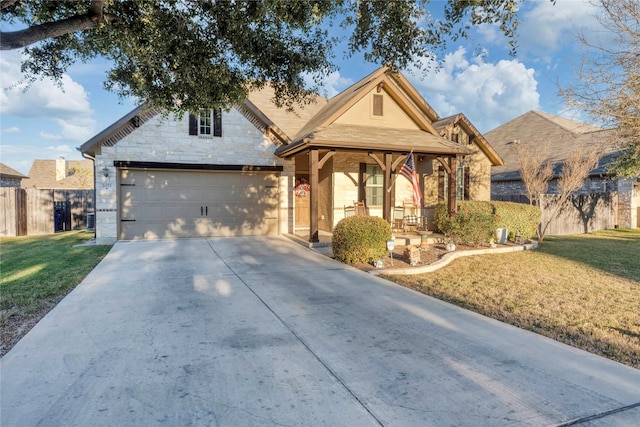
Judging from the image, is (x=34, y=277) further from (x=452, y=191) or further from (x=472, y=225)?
(x=452, y=191)

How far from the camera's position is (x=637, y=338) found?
4570 millimetres

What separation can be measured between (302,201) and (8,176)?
23.1m

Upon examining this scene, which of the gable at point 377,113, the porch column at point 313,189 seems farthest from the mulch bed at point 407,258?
the gable at point 377,113

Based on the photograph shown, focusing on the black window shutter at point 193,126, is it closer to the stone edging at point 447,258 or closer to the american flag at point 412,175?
the american flag at point 412,175

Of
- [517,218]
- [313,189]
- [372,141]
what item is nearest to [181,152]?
[313,189]

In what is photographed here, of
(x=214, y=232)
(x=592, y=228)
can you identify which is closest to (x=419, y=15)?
(x=214, y=232)

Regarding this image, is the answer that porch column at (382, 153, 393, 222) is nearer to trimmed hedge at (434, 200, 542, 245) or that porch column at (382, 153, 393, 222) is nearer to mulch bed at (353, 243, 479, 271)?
mulch bed at (353, 243, 479, 271)

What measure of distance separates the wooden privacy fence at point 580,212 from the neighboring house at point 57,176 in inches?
1453

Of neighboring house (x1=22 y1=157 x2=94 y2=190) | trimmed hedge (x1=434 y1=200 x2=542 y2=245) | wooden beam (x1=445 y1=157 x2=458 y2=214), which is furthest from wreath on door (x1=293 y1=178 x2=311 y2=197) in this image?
neighboring house (x1=22 y1=157 x2=94 y2=190)

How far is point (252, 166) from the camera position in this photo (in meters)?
13.7

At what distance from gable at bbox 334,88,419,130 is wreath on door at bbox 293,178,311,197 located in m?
3.10

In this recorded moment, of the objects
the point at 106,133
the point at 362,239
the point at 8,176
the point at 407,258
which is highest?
the point at 106,133

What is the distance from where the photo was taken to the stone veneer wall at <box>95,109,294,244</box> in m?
12.2

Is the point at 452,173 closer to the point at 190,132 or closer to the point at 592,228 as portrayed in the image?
the point at 190,132
